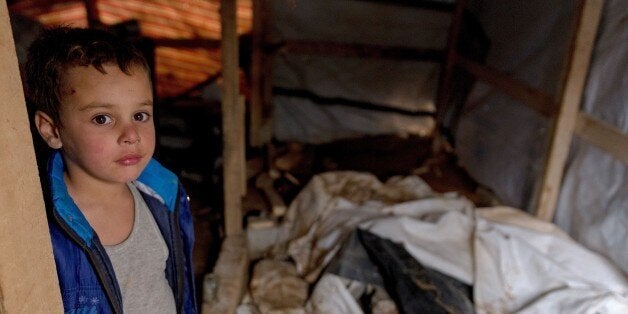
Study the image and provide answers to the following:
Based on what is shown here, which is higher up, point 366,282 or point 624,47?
point 624,47

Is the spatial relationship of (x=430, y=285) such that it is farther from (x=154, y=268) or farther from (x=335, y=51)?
(x=335, y=51)

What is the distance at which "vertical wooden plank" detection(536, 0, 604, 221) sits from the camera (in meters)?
2.84

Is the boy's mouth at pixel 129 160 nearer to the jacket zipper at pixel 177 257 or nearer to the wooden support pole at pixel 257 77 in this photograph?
the jacket zipper at pixel 177 257

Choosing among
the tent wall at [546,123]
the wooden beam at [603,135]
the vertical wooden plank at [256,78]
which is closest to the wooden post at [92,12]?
the vertical wooden plank at [256,78]

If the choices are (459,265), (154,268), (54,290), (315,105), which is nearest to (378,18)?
(315,105)

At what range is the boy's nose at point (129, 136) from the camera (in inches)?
47.7

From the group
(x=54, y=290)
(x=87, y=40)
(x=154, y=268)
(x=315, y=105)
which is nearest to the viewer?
(x=54, y=290)

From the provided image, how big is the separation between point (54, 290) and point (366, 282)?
2.28m

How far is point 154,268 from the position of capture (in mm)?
1463

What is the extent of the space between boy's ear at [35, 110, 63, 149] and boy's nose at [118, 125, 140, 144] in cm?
18

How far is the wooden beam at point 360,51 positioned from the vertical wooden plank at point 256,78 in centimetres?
20

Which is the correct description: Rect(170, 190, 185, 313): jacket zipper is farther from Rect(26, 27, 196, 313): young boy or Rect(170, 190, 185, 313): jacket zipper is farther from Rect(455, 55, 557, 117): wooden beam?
Rect(455, 55, 557, 117): wooden beam

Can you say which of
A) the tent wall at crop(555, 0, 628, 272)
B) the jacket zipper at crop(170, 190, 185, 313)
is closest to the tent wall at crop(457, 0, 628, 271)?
the tent wall at crop(555, 0, 628, 272)

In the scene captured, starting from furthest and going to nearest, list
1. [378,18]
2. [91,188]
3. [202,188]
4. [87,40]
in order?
[378,18]
[202,188]
[91,188]
[87,40]
